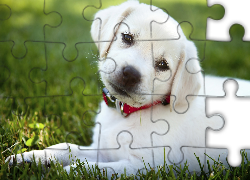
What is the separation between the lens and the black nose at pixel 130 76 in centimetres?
308

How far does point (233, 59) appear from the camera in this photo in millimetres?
7707

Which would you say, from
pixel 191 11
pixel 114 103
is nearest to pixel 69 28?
pixel 191 11

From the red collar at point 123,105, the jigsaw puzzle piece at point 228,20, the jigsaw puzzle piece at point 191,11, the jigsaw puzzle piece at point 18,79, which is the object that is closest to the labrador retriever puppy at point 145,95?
the red collar at point 123,105

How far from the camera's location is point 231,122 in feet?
11.1

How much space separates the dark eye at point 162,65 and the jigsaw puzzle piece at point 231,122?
660mm

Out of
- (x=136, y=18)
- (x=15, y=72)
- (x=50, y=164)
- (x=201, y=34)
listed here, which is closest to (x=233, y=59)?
A: (x=201, y=34)

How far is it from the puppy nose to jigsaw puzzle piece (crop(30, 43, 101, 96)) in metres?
2.01

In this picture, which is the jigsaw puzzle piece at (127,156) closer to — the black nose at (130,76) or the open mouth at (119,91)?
the open mouth at (119,91)

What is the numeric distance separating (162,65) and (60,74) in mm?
3185

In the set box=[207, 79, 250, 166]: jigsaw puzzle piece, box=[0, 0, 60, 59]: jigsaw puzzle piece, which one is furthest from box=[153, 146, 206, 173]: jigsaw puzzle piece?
box=[0, 0, 60, 59]: jigsaw puzzle piece

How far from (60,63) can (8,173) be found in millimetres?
3871

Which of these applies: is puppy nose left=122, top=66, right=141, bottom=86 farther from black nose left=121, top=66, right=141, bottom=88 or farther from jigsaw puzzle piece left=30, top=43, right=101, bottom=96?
jigsaw puzzle piece left=30, top=43, right=101, bottom=96

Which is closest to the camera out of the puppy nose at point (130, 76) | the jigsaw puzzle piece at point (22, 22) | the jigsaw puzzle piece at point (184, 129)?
the puppy nose at point (130, 76)

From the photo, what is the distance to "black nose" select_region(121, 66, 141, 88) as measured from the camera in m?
3.08
